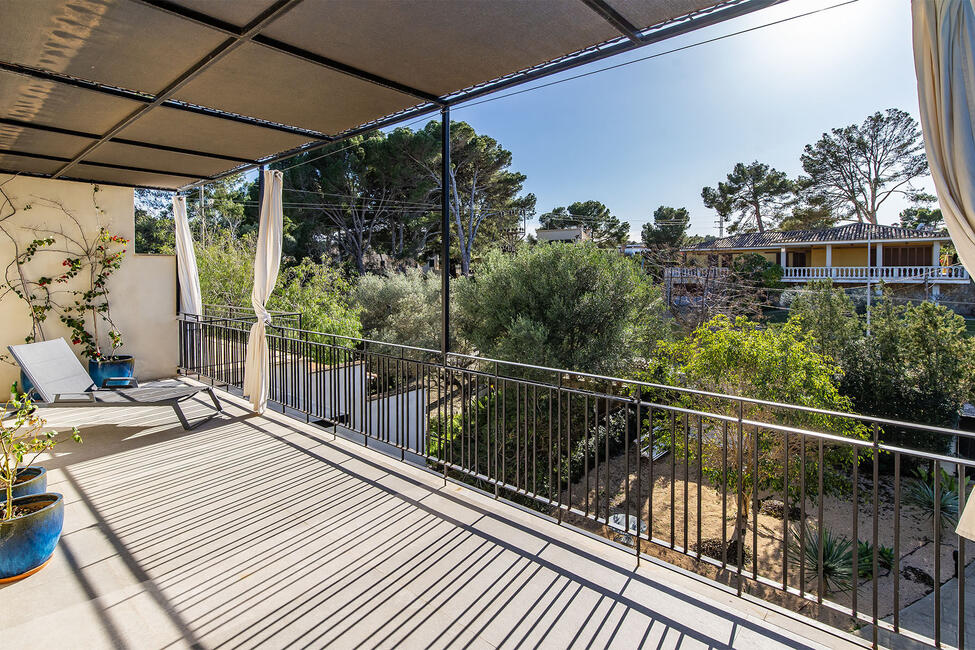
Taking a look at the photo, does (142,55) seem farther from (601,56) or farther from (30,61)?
(601,56)

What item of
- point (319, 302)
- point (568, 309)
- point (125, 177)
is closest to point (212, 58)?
point (125, 177)

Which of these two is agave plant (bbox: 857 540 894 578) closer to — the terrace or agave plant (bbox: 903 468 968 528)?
the terrace

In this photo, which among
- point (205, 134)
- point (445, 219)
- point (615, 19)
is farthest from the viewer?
point (205, 134)

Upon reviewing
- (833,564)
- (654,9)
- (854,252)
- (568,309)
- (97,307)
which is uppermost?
(854,252)

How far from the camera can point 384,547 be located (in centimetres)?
255

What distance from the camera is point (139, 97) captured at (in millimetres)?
3461

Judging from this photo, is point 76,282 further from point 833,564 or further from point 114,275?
point 833,564

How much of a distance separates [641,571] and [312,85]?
3.37 m

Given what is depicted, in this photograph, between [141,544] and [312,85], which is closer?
[141,544]

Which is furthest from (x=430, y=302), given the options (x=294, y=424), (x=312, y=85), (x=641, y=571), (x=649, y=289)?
(x=641, y=571)

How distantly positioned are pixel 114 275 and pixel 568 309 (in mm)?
6736

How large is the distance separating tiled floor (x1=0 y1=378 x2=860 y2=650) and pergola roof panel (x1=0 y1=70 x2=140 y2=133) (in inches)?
100

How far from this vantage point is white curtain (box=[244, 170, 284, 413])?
4895 millimetres

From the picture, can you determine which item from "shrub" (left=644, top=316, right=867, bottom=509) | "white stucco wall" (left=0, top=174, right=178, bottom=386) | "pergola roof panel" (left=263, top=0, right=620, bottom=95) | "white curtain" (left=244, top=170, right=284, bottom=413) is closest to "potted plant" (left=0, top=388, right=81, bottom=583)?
"pergola roof panel" (left=263, top=0, right=620, bottom=95)
